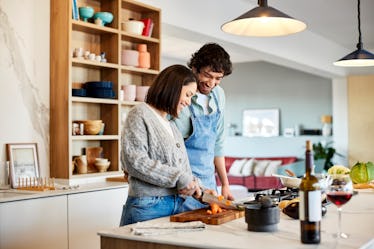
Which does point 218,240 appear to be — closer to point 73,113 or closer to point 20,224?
point 20,224

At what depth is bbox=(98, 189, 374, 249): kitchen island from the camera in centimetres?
166

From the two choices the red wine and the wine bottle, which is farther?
the red wine

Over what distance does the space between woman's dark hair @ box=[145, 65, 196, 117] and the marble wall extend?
1671 millimetres

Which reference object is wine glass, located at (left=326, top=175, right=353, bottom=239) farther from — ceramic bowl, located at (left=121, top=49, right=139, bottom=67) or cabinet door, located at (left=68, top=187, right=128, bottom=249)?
ceramic bowl, located at (left=121, top=49, right=139, bottom=67)

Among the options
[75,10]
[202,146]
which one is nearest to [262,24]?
[202,146]

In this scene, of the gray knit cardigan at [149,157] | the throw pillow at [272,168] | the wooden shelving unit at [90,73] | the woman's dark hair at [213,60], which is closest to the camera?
the gray knit cardigan at [149,157]

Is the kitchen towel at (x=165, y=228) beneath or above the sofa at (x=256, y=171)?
above

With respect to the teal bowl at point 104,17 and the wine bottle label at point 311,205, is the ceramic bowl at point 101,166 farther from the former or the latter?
the wine bottle label at point 311,205

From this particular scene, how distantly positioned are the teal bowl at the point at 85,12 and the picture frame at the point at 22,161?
3.43 ft

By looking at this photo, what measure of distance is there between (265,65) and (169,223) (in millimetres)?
9335

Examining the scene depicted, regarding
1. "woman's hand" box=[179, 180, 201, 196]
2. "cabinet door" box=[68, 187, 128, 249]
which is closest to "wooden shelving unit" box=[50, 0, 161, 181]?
"cabinet door" box=[68, 187, 128, 249]

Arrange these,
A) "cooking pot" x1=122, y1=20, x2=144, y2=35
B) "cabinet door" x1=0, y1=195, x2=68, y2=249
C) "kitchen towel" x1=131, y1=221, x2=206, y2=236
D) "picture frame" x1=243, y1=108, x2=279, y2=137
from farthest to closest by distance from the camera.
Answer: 1. "picture frame" x1=243, y1=108, x2=279, y2=137
2. "cooking pot" x1=122, y1=20, x2=144, y2=35
3. "cabinet door" x1=0, y1=195, x2=68, y2=249
4. "kitchen towel" x1=131, y1=221, x2=206, y2=236

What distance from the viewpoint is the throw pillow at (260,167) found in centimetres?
988

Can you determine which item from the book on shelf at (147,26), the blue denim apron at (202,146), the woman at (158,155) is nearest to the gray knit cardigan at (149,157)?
the woman at (158,155)
